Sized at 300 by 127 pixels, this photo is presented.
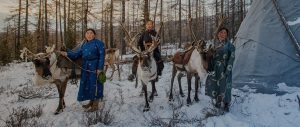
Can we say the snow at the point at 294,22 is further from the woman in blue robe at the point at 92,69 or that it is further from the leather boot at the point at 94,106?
the leather boot at the point at 94,106

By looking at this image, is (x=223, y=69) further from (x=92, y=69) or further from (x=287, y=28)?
(x=287, y=28)

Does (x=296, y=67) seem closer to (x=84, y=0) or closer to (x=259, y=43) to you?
(x=259, y=43)

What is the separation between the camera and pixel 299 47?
913 centimetres

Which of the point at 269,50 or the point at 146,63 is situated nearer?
the point at 146,63

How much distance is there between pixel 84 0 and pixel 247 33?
28.4 metres

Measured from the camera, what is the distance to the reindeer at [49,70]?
7.35 m

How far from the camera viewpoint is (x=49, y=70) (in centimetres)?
743

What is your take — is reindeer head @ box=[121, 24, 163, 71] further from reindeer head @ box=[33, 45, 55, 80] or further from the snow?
the snow

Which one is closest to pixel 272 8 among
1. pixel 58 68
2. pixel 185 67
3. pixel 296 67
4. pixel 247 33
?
pixel 247 33

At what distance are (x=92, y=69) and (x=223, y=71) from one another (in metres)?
2.61

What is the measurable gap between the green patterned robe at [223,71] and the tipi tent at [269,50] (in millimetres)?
1790

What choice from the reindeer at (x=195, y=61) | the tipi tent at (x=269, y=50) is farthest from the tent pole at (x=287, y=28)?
the reindeer at (x=195, y=61)

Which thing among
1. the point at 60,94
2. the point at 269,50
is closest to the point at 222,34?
the point at 269,50

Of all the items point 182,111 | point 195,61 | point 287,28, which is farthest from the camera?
point 287,28
